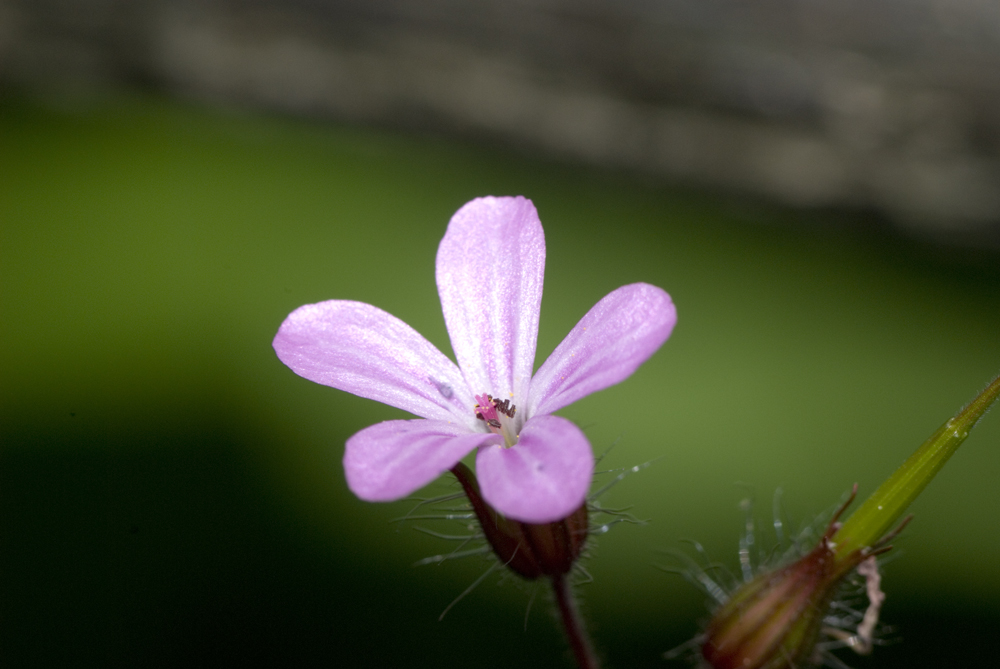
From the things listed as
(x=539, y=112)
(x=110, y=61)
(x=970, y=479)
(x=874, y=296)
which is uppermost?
(x=110, y=61)

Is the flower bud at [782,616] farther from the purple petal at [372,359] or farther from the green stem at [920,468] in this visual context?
the purple petal at [372,359]

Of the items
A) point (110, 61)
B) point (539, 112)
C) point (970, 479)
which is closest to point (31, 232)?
point (110, 61)

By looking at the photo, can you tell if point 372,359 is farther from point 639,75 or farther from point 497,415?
point 639,75

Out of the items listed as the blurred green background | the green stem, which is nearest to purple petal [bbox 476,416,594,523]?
the green stem

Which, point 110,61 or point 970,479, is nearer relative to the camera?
point 970,479

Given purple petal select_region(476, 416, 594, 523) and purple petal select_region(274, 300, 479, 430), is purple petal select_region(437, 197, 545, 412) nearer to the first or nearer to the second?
purple petal select_region(274, 300, 479, 430)

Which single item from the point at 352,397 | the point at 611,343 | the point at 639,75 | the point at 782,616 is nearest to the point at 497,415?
the point at 611,343

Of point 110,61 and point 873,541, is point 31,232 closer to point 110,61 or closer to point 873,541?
point 110,61

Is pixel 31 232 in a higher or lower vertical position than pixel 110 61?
lower
